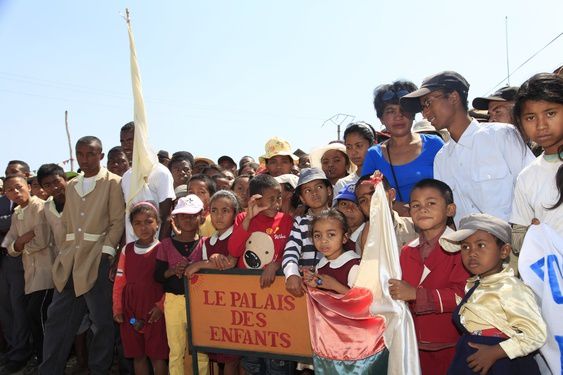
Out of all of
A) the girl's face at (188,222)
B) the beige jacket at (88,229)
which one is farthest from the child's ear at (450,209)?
the beige jacket at (88,229)

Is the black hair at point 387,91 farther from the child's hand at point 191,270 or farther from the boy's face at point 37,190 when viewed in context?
the boy's face at point 37,190

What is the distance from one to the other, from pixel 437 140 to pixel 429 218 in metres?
1.20

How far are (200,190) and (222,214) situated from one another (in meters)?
0.94

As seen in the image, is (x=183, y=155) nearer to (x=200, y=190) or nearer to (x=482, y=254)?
(x=200, y=190)

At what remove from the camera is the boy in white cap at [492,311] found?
2664 mm

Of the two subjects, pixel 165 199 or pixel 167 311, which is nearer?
pixel 167 311

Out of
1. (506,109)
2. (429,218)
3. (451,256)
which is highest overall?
(506,109)

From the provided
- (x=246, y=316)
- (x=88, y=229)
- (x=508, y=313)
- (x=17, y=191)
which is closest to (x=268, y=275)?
(x=246, y=316)

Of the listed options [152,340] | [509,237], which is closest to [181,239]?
[152,340]

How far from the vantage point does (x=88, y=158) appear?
211 inches

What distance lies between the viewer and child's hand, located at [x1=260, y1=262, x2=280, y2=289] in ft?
12.3

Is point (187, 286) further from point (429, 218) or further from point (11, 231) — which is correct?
point (11, 231)

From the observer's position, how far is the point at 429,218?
3.23 meters

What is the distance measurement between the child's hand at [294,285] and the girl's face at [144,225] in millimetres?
1679
